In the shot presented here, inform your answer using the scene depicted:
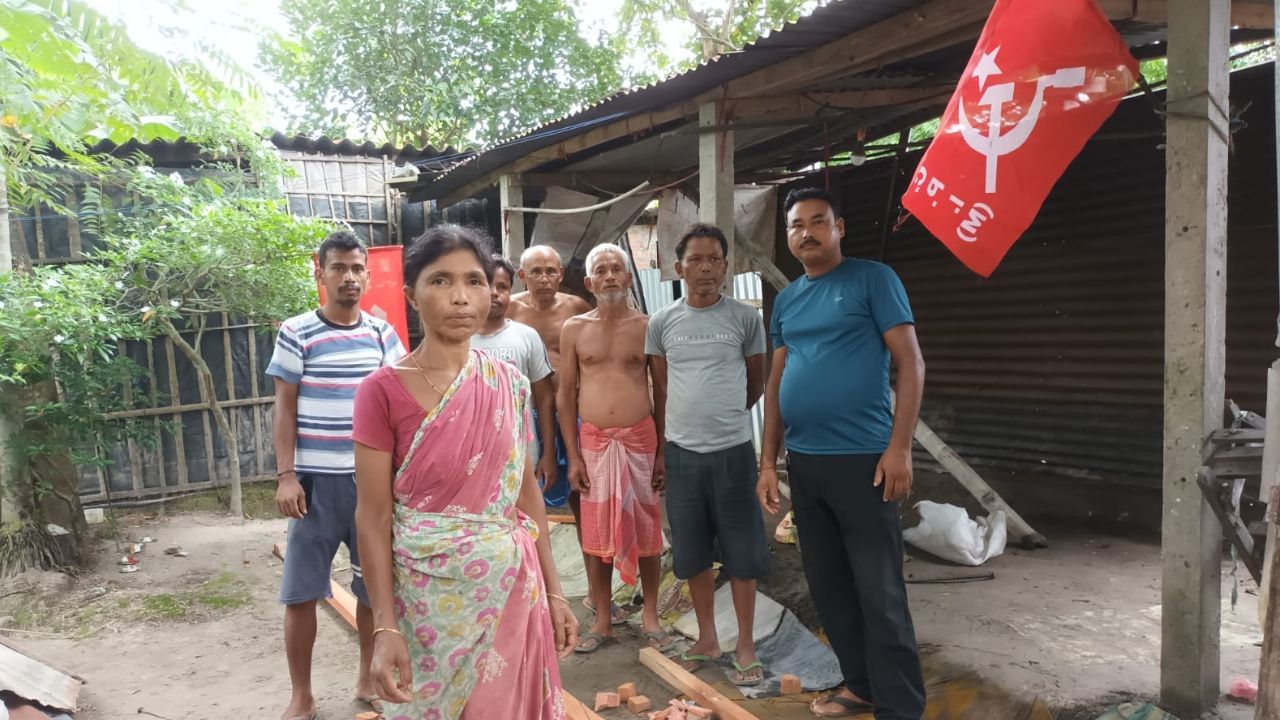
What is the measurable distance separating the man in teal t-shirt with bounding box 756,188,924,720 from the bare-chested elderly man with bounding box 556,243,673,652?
1.15 meters

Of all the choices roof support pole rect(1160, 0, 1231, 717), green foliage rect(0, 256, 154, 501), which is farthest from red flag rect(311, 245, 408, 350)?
roof support pole rect(1160, 0, 1231, 717)

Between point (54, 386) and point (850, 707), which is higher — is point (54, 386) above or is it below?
above

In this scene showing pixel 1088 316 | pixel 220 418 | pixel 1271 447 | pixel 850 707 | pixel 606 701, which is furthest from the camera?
pixel 220 418

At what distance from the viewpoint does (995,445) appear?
704cm

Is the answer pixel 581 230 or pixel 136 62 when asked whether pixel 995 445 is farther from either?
pixel 136 62

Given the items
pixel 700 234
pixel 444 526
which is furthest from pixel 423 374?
pixel 700 234

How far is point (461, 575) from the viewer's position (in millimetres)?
2023

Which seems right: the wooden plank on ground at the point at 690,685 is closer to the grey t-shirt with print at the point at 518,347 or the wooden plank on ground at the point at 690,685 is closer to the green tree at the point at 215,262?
the grey t-shirt with print at the point at 518,347

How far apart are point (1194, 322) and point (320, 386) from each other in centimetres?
342

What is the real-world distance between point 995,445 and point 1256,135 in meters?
2.97

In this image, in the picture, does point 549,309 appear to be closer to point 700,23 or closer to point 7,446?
point 7,446

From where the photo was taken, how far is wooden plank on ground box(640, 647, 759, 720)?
11.3ft

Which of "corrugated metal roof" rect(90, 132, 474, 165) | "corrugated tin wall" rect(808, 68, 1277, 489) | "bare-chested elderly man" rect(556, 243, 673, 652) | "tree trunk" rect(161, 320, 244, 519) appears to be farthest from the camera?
"corrugated metal roof" rect(90, 132, 474, 165)

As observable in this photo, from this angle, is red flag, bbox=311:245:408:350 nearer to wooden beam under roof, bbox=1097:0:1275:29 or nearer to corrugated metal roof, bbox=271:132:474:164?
corrugated metal roof, bbox=271:132:474:164
